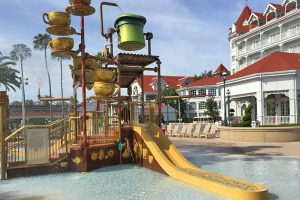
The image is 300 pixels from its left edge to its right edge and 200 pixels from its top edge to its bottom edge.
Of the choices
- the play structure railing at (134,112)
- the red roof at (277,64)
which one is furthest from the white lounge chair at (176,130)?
the play structure railing at (134,112)

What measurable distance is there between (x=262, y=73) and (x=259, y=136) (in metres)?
8.09

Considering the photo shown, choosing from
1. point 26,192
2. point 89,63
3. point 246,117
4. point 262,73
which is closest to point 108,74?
point 89,63

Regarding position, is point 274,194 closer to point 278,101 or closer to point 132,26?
point 132,26

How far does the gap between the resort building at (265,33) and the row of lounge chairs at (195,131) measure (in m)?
25.9

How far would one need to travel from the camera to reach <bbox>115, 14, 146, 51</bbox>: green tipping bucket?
13.2 m

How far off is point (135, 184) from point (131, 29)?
238 inches

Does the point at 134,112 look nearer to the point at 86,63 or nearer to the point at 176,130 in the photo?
the point at 86,63

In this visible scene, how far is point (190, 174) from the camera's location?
977 cm

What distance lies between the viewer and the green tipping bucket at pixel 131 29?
519 inches

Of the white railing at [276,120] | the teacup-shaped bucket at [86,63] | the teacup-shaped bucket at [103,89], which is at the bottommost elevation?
the white railing at [276,120]

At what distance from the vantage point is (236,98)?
34781 millimetres

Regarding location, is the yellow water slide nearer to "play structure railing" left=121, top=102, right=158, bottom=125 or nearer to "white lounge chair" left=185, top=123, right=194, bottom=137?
"play structure railing" left=121, top=102, right=158, bottom=125

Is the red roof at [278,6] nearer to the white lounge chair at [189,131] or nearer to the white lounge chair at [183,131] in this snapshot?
the white lounge chair at [183,131]

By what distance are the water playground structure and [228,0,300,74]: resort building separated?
40.8 metres
